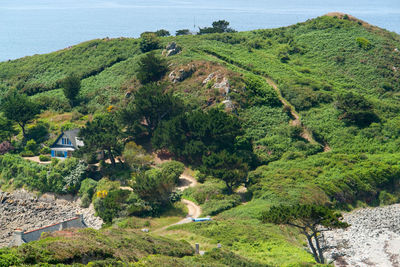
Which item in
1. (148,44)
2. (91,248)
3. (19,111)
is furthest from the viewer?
(148,44)

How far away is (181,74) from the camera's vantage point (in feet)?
265

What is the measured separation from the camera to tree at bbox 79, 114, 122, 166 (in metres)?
59.9

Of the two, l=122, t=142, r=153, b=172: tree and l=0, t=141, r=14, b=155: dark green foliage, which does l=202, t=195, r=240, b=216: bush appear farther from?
l=0, t=141, r=14, b=155: dark green foliage

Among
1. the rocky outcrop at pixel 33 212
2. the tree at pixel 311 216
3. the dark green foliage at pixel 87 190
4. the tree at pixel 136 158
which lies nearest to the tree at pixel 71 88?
the tree at pixel 136 158

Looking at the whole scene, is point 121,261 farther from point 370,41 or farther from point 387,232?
point 370,41

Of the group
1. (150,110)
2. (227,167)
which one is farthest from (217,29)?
(227,167)

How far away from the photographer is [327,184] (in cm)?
5297

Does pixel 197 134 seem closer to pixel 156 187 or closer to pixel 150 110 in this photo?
pixel 150 110

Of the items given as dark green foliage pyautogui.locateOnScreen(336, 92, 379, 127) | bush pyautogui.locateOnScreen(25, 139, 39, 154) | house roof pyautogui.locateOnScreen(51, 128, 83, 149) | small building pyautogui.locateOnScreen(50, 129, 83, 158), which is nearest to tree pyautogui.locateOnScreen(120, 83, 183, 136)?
house roof pyautogui.locateOnScreen(51, 128, 83, 149)

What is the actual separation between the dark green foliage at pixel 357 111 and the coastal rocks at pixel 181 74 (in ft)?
84.6

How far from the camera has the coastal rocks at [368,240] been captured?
4003 centimetres

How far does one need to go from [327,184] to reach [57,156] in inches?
1486

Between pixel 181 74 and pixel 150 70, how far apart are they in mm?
5365

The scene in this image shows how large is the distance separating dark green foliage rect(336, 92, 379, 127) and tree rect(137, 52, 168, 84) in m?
30.8
